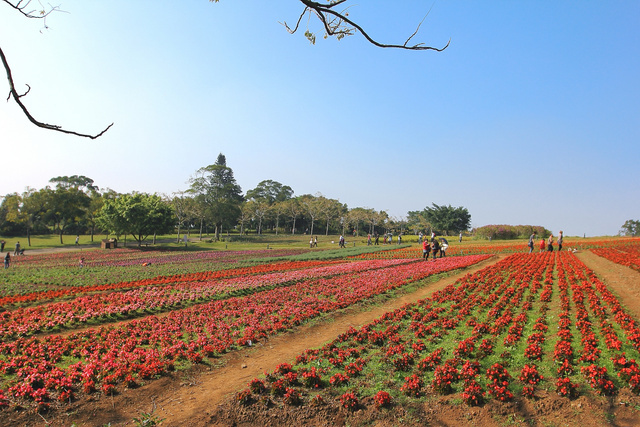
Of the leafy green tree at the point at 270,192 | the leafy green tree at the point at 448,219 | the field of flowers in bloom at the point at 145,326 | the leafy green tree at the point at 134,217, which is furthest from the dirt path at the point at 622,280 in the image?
the leafy green tree at the point at 270,192

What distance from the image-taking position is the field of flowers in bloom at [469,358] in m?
6.05

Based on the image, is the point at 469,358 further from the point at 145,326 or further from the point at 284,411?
the point at 145,326

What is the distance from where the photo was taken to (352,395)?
5.86 meters

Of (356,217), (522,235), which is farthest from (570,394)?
(356,217)

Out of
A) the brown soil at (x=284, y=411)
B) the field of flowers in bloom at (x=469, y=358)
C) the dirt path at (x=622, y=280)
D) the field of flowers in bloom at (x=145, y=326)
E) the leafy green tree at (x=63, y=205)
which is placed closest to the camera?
the brown soil at (x=284, y=411)

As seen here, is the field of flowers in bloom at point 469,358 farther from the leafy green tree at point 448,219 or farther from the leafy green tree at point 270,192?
the leafy green tree at point 270,192

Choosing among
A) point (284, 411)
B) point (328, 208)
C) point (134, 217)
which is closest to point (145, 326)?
point (284, 411)

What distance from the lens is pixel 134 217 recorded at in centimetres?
4769

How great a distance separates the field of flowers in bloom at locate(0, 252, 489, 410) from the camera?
22.8 feet

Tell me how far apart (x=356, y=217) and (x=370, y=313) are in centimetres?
6972

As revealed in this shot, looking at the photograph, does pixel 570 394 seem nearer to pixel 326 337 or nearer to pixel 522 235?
pixel 326 337

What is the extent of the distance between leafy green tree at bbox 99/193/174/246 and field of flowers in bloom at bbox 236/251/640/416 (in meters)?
45.5

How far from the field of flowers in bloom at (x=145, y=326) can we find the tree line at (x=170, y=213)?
1340 inches

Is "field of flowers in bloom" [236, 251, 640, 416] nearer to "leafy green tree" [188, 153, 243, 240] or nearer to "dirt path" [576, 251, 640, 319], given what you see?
"dirt path" [576, 251, 640, 319]
